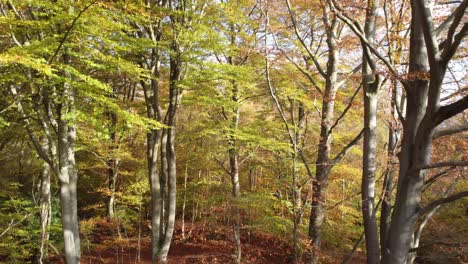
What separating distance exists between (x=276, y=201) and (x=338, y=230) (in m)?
2.02

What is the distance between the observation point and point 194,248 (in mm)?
14039

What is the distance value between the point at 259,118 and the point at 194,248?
5.88m

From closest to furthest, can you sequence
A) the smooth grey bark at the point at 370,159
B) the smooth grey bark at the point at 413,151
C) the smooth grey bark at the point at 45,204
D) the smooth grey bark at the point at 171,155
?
1. the smooth grey bark at the point at 413,151
2. the smooth grey bark at the point at 370,159
3. the smooth grey bark at the point at 171,155
4. the smooth grey bark at the point at 45,204

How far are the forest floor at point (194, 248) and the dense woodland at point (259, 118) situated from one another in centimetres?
11

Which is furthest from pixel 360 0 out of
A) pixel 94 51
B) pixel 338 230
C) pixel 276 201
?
pixel 338 230

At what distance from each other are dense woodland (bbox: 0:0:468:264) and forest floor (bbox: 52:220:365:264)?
108mm

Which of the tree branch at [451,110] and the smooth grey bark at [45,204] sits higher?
the tree branch at [451,110]

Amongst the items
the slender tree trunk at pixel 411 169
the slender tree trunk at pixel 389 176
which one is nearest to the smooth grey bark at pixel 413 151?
→ the slender tree trunk at pixel 411 169

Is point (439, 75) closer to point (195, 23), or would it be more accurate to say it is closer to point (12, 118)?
point (195, 23)

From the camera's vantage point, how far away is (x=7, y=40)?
9.66m

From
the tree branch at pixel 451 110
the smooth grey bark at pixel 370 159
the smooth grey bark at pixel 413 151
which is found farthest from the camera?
the smooth grey bark at pixel 370 159

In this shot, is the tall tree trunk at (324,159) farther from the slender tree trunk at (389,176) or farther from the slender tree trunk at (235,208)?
the slender tree trunk at (235,208)

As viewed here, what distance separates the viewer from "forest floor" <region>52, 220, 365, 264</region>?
1224 cm

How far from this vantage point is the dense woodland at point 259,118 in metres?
3.35
